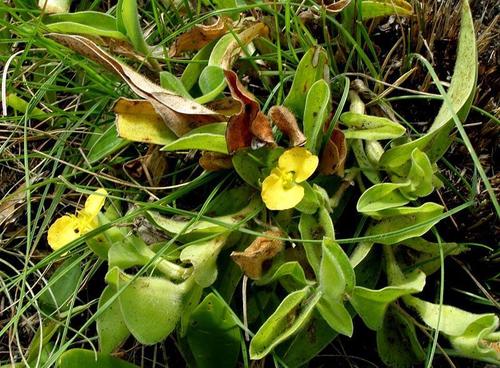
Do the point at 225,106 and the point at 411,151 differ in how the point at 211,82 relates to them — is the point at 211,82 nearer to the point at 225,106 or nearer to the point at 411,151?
the point at 225,106

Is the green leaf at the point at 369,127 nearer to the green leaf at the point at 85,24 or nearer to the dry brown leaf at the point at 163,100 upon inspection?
the dry brown leaf at the point at 163,100

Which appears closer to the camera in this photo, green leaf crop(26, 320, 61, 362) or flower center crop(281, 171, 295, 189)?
flower center crop(281, 171, 295, 189)

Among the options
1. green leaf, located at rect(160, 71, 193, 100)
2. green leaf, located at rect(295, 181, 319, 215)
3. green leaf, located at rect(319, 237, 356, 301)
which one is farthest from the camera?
green leaf, located at rect(160, 71, 193, 100)

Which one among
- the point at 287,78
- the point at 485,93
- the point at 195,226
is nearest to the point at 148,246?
the point at 195,226

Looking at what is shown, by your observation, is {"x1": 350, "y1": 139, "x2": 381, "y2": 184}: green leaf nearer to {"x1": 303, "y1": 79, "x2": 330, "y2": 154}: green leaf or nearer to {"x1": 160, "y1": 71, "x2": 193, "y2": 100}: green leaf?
{"x1": 303, "y1": 79, "x2": 330, "y2": 154}: green leaf

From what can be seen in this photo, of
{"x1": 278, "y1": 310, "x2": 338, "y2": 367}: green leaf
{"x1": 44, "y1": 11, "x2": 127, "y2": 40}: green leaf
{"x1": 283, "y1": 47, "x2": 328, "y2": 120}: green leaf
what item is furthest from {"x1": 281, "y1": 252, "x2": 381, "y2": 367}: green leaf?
{"x1": 44, "y1": 11, "x2": 127, "y2": 40}: green leaf
